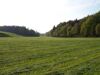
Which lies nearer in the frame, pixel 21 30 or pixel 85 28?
pixel 85 28

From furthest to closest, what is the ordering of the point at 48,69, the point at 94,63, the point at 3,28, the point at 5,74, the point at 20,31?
the point at 3,28, the point at 20,31, the point at 94,63, the point at 48,69, the point at 5,74

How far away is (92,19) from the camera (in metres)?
117

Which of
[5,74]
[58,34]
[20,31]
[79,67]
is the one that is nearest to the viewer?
[5,74]

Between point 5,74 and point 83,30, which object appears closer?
point 5,74

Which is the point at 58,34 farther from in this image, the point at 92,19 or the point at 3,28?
the point at 3,28

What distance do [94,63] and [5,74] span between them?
8.21 metres

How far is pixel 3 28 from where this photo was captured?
197 meters

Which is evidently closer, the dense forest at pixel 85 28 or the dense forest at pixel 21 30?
the dense forest at pixel 85 28

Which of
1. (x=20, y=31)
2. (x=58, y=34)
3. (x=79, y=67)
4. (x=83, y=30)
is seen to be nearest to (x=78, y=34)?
(x=83, y=30)

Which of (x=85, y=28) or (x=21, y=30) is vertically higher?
(x=21, y=30)

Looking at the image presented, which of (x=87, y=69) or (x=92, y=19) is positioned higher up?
(x=92, y=19)

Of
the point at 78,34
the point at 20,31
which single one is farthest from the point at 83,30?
the point at 20,31

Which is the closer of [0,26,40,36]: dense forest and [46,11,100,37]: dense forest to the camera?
[46,11,100,37]: dense forest

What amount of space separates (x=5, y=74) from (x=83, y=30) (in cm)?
10186
